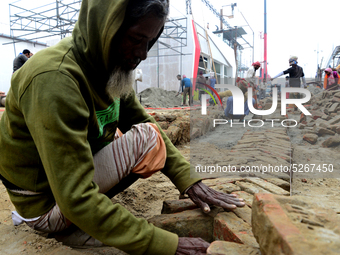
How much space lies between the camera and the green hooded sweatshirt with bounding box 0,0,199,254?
987 millimetres

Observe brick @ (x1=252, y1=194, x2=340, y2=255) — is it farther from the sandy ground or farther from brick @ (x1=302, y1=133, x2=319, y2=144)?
brick @ (x1=302, y1=133, x2=319, y2=144)

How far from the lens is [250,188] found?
6.40ft

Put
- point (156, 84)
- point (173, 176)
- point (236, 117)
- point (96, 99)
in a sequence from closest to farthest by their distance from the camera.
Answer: point (96, 99) → point (173, 176) → point (236, 117) → point (156, 84)

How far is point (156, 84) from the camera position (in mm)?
14992

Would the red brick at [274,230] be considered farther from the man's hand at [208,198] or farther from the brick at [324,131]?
the brick at [324,131]

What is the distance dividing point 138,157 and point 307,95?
223cm

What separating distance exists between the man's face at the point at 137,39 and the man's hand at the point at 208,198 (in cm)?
85

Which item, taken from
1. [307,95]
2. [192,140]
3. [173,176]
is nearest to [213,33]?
[192,140]

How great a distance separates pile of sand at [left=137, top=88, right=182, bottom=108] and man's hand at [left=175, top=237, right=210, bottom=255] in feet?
37.0

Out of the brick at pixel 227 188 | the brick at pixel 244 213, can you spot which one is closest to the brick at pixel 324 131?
the brick at pixel 227 188

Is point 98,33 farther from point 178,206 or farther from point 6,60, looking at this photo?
point 6,60

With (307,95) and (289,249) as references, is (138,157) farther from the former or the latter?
(307,95)

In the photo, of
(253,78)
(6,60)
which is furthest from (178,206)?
(6,60)

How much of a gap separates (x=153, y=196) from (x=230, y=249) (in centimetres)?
132
